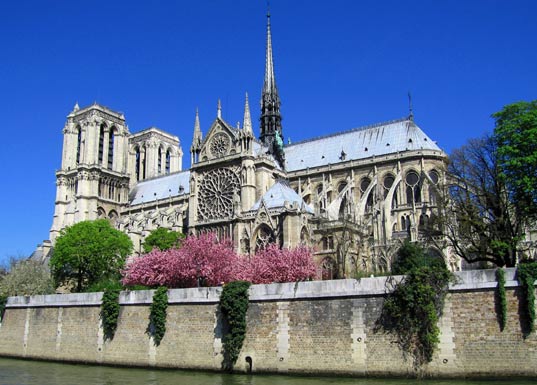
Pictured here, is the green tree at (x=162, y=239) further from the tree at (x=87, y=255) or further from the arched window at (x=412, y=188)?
the arched window at (x=412, y=188)

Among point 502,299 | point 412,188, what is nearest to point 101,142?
point 412,188

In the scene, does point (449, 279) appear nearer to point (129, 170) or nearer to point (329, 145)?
point (329, 145)

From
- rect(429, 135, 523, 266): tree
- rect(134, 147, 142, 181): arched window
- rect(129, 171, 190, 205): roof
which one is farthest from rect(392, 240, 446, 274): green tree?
rect(134, 147, 142, 181): arched window

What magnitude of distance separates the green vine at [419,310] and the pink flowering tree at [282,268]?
43.2 feet

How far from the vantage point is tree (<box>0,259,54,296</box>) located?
47.2 meters

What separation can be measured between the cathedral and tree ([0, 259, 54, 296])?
1421 cm

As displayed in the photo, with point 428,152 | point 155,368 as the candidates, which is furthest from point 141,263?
point 428,152

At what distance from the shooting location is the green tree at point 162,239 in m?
55.9

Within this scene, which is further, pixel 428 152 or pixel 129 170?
pixel 129 170

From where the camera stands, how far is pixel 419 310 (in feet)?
77.9

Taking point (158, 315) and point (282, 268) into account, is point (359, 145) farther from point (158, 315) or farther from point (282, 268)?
point (158, 315)

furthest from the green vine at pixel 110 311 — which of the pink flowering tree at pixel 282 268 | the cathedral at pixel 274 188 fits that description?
the cathedral at pixel 274 188

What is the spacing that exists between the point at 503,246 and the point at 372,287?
7.30 meters

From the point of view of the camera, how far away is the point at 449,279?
Answer: 78.1 ft
